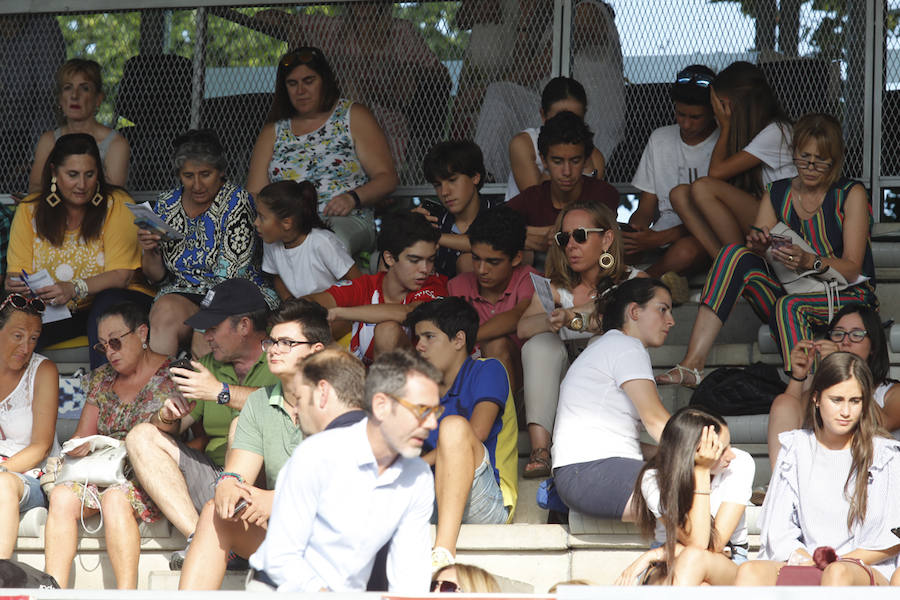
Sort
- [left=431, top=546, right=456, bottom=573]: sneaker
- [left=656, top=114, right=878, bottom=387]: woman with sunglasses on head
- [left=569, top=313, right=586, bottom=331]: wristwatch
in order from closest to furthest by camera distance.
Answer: [left=431, top=546, right=456, bottom=573]: sneaker
[left=569, top=313, right=586, bottom=331]: wristwatch
[left=656, top=114, right=878, bottom=387]: woman with sunglasses on head

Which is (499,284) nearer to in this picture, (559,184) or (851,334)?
(559,184)

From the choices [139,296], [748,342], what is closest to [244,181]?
[139,296]

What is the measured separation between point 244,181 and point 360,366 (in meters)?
3.42

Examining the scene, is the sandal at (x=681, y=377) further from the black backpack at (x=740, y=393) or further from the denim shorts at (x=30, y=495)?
the denim shorts at (x=30, y=495)

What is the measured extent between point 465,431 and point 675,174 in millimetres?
2407

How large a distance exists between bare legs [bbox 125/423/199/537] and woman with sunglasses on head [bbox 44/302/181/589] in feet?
0.35

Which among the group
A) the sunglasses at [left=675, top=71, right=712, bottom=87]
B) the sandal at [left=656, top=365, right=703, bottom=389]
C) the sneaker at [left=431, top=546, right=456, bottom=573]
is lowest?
the sneaker at [left=431, top=546, right=456, bottom=573]

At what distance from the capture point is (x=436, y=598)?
102 inches

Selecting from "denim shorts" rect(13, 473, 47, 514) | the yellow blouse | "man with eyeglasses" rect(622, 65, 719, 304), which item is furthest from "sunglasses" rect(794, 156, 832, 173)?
"denim shorts" rect(13, 473, 47, 514)

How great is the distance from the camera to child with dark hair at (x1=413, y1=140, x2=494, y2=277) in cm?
580

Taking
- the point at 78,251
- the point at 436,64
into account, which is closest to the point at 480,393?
the point at 78,251

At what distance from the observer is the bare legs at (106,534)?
4367mm

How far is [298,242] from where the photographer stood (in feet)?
18.9

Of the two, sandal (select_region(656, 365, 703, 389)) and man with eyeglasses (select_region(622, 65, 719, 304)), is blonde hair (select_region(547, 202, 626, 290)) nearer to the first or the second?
sandal (select_region(656, 365, 703, 389))
